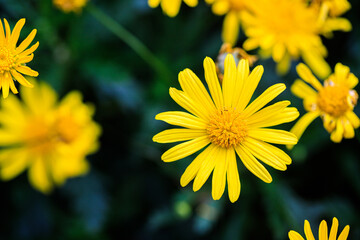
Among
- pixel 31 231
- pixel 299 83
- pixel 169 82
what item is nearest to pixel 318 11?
pixel 299 83

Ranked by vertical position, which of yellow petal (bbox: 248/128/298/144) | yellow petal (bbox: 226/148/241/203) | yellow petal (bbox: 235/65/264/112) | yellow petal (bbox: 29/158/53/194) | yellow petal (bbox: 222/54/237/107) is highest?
yellow petal (bbox: 29/158/53/194)

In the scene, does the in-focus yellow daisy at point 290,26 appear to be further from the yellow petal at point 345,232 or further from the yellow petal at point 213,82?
the yellow petal at point 345,232

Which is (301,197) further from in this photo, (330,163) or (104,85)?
(104,85)

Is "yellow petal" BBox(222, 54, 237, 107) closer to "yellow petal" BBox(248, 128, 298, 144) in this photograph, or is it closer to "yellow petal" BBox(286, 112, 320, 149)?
"yellow petal" BBox(248, 128, 298, 144)

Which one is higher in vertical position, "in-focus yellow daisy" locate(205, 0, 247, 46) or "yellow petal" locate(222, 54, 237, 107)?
"in-focus yellow daisy" locate(205, 0, 247, 46)

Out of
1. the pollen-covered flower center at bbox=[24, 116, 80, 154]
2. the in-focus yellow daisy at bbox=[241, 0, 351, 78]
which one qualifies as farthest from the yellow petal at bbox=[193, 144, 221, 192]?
the pollen-covered flower center at bbox=[24, 116, 80, 154]

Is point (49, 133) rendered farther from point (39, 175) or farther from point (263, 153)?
point (263, 153)
